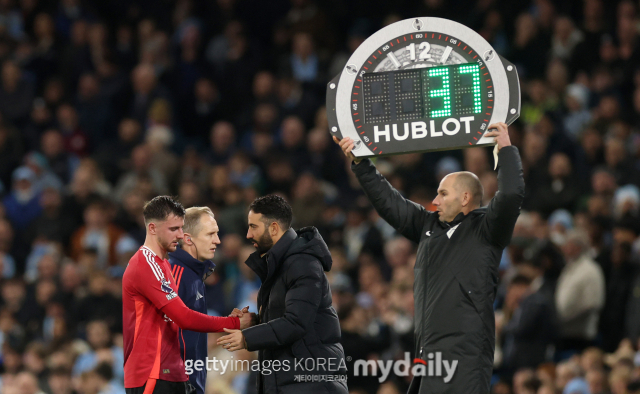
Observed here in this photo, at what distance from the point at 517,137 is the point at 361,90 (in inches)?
205

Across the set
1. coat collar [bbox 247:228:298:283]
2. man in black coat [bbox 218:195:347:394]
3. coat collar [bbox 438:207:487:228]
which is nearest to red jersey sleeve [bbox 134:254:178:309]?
man in black coat [bbox 218:195:347:394]

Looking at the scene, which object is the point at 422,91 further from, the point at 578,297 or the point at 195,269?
the point at 578,297

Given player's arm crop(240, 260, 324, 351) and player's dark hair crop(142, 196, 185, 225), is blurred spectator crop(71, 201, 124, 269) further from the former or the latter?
player's arm crop(240, 260, 324, 351)

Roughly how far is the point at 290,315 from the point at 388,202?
0.93m

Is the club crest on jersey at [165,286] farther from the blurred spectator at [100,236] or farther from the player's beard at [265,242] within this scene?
the blurred spectator at [100,236]

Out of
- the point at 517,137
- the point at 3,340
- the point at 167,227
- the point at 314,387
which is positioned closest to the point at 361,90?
the point at 167,227

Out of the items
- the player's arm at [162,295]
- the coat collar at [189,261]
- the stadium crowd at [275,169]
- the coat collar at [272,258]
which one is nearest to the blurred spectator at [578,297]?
the stadium crowd at [275,169]

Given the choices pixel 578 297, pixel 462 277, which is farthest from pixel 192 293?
pixel 578 297

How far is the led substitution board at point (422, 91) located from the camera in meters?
5.27

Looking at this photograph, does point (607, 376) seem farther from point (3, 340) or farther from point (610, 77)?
point (3, 340)

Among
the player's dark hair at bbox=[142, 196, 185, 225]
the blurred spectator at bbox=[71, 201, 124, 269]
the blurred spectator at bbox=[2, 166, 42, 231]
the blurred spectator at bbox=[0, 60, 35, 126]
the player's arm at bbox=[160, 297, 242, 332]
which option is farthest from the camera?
the blurred spectator at bbox=[0, 60, 35, 126]

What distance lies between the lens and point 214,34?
549 inches

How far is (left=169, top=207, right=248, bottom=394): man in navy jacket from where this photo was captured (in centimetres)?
553

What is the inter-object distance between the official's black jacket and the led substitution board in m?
1.17
